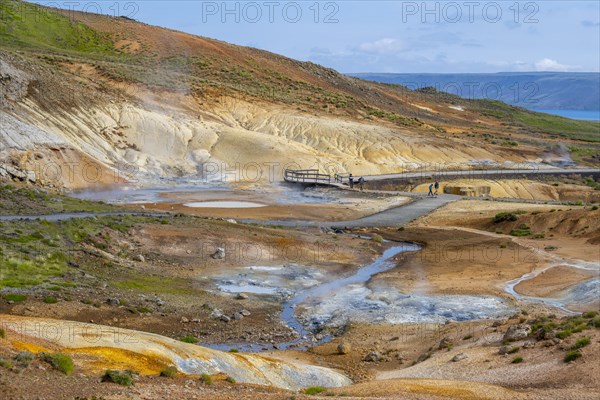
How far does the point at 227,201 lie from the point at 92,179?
994 centimetres

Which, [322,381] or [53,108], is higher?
[53,108]

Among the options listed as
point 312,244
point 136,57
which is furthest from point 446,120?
point 312,244

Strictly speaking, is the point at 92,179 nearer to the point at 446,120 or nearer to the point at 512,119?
the point at 446,120

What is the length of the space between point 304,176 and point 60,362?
5608cm

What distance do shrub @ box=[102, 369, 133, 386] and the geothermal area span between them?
0.12 feet

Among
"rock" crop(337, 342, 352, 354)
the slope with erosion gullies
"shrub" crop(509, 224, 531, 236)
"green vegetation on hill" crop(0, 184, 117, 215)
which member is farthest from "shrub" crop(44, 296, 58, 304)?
"shrub" crop(509, 224, 531, 236)

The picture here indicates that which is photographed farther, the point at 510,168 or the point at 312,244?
the point at 510,168

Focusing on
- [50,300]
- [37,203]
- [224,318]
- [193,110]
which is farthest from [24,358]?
[193,110]

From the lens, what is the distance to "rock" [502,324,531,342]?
27.5 m

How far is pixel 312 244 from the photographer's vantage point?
46344 millimetres

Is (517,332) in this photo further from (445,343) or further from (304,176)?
(304,176)

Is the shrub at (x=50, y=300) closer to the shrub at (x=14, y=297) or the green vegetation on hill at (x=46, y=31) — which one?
the shrub at (x=14, y=297)

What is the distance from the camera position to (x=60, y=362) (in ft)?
62.3

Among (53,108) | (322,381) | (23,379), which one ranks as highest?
(53,108)
